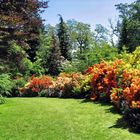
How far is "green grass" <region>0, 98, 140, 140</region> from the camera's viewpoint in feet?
30.2

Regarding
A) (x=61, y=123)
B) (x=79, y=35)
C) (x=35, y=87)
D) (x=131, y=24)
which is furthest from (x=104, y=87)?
(x=79, y=35)

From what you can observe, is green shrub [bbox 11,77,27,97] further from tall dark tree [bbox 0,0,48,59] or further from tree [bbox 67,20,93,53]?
tree [bbox 67,20,93,53]

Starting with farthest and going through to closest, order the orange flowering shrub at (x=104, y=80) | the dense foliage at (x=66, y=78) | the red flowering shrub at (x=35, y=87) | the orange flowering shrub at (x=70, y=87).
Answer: the red flowering shrub at (x=35, y=87), the orange flowering shrub at (x=70, y=87), the orange flowering shrub at (x=104, y=80), the dense foliage at (x=66, y=78)

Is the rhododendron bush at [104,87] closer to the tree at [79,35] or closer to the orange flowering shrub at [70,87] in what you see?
the orange flowering shrub at [70,87]

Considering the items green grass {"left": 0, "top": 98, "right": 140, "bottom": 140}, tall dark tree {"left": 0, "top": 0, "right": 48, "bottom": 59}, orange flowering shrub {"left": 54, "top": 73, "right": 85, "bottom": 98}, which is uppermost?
tall dark tree {"left": 0, "top": 0, "right": 48, "bottom": 59}

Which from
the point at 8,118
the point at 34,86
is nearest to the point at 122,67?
the point at 8,118

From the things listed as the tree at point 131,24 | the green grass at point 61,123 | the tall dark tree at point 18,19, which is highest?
the tree at point 131,24

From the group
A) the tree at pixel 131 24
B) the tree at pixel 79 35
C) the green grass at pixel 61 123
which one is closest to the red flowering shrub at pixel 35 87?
the green grass at pixel 61 123

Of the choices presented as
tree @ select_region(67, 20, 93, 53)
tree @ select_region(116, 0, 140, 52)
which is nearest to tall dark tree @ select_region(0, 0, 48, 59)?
tree @ select_region(116, 0, 140, 52)

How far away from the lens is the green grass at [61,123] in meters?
9.20

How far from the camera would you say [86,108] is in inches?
510

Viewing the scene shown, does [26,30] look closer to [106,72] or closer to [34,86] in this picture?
[106,72]

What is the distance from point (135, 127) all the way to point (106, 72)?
6181mm

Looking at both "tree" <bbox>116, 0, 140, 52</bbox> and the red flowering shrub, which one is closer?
the red flowering shrub
